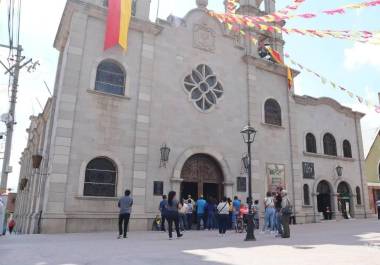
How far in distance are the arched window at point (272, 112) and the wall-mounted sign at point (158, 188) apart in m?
8.61

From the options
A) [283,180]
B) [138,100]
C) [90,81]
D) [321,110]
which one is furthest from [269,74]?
[90,81]

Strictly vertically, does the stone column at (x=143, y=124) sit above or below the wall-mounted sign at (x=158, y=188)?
above

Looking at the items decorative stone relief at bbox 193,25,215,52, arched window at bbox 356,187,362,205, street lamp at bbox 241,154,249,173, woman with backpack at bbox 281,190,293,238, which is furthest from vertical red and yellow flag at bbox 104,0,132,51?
arched window at bbox 356,187,362,205

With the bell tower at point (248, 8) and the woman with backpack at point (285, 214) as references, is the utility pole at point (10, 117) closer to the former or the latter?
the woman with backpack at point (285, 214)

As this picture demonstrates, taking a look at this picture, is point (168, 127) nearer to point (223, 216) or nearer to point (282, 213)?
point (223, 216)

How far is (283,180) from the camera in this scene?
20.2m

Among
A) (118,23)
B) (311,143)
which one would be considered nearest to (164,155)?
(118,23)

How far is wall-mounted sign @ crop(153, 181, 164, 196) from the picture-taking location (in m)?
15.8

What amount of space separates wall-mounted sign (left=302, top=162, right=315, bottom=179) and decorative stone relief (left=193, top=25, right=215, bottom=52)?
993 centimetres

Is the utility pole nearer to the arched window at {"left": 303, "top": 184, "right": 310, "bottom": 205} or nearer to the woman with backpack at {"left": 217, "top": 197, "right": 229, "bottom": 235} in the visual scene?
the woman with backpack at {"left": 217, "top": 197, "right": 229, "bottom": 235}

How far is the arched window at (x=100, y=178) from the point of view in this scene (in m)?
14.5

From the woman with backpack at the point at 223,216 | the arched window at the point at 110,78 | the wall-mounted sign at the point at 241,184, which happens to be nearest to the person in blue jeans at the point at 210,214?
the woman with backpack at the point at 223,216

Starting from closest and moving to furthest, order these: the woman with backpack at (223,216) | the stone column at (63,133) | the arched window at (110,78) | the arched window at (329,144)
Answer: the woman with backpack at (223,216) < the stone column at (63,133) < the arched window at (110,78) < the arched window at (329,144)

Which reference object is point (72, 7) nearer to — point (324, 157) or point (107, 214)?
point (107, 214)
